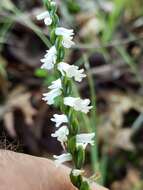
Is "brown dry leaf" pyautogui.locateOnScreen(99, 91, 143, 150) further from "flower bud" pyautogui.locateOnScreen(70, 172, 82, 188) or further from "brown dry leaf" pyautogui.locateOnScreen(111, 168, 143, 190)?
"flower bud" pyautogui.locateOnScreen(70, 172, 82, 188)

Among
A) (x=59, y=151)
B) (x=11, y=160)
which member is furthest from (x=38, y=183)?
(x=59, y=151)

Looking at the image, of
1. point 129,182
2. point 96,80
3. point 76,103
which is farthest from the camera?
point 96,80

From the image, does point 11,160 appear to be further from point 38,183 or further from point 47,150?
point 47,150

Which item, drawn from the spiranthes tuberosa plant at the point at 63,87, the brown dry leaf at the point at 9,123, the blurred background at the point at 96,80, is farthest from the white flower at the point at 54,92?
the brown dry leaf at the point at 9,123

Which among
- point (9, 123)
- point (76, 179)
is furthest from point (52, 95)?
point (9, 123)

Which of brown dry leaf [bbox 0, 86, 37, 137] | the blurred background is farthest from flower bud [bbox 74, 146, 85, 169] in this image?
brown dry leaf [bbox 0, 86, 37, 137]

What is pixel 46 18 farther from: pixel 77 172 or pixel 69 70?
pixel 77 172

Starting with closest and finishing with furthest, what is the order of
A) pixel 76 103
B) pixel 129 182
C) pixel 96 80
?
pixel 76 103 → pixel 129 182 → pixel 96 80
